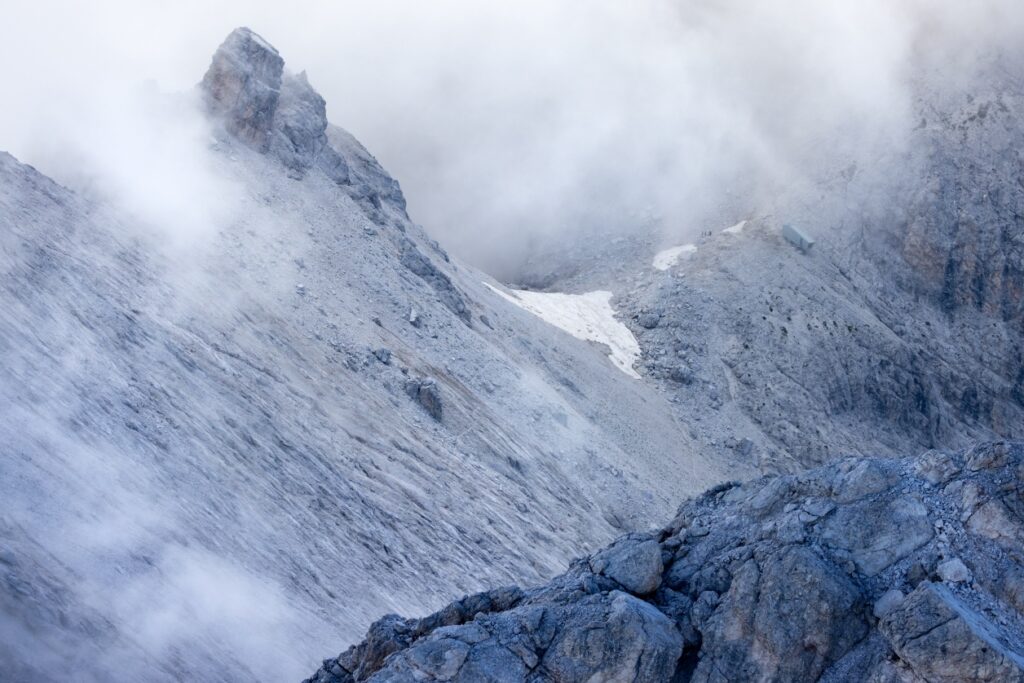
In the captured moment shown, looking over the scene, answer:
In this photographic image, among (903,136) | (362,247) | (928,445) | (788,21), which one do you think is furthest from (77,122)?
(788,21)

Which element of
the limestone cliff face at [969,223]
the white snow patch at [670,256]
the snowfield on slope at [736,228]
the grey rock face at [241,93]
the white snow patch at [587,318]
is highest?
the limestone cliff face at [969,223]

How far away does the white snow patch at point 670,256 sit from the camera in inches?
3209

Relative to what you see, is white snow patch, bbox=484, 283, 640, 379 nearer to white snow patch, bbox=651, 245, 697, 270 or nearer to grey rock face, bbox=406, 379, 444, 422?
white snow patch, bbox=651, 245, 697, 270

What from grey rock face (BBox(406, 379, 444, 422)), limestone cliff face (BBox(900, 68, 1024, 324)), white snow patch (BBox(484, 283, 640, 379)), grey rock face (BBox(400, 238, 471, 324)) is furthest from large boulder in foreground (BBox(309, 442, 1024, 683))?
limestone cliff face (BBox(900, 68, 1024, 324))

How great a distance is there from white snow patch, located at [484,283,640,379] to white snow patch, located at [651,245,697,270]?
5.01 m

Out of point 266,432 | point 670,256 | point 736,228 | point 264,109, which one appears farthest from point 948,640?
point 736,228

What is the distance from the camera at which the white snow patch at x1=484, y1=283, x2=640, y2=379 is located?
71.4 m

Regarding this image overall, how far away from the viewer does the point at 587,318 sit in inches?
2933

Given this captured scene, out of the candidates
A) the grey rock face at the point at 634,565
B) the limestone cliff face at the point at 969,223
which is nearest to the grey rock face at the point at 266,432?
the grey rock face at the point at 634,565

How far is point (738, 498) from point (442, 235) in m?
73.0

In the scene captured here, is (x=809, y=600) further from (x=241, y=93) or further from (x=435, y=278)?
(x=241, y=93)

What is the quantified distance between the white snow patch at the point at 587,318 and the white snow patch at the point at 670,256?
5009mm

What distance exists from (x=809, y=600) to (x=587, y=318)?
182 feet

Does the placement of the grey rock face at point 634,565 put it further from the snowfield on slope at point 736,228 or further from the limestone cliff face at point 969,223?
the limestone cliff face at point 969,223
